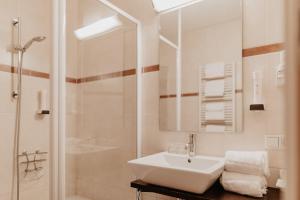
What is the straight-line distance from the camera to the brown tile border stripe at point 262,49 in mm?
1379

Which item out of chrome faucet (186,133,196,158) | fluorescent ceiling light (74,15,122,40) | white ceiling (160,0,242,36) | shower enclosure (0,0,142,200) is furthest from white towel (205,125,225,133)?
fluorescent ceiling light (74,15,122,40)

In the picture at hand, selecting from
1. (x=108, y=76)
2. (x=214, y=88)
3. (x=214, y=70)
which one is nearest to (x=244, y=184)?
(x=214, y=88)

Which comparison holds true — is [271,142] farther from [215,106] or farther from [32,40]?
[32,40]

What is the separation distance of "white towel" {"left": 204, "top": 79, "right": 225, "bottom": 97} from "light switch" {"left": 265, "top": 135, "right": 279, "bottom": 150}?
15.9 inches

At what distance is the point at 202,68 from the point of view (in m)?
1.68

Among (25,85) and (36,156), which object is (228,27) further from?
(36,156)

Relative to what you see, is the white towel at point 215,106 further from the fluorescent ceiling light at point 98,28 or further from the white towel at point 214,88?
the fluorescent ceiling light at point 98,28

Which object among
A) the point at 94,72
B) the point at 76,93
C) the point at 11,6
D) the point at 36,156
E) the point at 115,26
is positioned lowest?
the point at 36,156

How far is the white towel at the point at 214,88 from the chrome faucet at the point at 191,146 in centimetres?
32

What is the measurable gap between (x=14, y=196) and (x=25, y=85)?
2.88 ft

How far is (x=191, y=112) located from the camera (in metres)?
1.72

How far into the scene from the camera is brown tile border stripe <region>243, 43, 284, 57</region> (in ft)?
4.52

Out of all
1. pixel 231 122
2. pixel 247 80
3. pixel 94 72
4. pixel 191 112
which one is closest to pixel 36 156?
pixel 94 72

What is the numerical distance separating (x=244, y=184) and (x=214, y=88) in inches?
26.7
